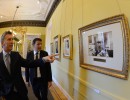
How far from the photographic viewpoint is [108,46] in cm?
236

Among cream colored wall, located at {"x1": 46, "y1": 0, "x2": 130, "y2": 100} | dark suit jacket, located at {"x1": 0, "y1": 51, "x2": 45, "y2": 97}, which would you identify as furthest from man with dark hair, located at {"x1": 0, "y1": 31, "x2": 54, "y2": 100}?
cream colored wall, located at {"x1": 46, "y1": 0, "x2": 130, "y2": 100}

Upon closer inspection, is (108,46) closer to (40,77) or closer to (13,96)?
(13,96)

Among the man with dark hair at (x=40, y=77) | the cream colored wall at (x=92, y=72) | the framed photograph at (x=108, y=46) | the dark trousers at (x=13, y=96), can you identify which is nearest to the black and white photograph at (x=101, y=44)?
the framed photograph at (x=108, y=46)

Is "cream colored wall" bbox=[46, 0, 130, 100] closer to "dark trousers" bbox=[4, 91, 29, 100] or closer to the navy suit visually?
the navy suit

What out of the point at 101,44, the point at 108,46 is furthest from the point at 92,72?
the point at 108,46

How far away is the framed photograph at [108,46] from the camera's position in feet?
6.66

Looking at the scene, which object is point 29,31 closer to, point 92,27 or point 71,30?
point 71,30

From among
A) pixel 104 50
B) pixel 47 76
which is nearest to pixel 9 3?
pixel 47 76

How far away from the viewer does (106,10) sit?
8.21ft

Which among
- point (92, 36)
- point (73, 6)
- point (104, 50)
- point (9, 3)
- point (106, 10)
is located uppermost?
point (9, 3)

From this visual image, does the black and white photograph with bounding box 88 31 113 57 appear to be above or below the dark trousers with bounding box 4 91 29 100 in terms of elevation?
above

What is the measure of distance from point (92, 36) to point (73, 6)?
5.44 ft

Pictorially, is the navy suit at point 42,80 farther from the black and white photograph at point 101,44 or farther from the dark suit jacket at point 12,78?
the dark suit jacket at point 12,78

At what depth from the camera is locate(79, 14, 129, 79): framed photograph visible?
6.66 feet
